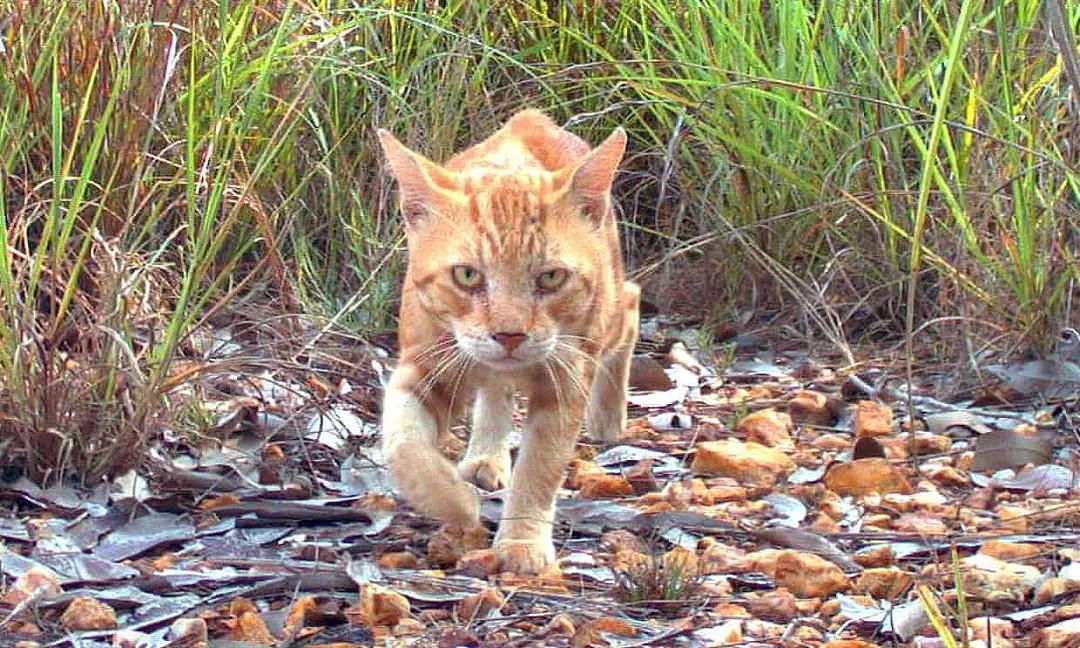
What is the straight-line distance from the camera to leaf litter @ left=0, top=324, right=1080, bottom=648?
301 centimetres

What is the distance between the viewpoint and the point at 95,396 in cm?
369

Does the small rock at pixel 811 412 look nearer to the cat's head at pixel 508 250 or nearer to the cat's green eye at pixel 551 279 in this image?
the cat's head at pixel 508 250

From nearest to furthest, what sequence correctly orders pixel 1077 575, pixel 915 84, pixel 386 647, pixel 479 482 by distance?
pixel 386 647 → pixel 1077 575 → pixel 479 482 → pixel 915 84

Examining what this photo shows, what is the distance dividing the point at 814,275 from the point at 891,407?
90 cm

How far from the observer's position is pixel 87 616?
3.01 metres

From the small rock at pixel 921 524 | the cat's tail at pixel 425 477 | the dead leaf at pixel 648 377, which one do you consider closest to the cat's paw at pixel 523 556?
the cat's tail at pixel 425 477

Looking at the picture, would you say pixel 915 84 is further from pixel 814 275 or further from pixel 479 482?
pixel 479 482

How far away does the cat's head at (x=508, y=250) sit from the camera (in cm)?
361

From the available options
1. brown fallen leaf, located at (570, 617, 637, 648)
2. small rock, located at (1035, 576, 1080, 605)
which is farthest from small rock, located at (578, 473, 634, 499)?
small rock, located at (1035, 576, 1080, 605)

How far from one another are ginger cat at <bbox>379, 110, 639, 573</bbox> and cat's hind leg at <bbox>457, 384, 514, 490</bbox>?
16 cm

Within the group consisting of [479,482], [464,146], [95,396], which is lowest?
[479,482]

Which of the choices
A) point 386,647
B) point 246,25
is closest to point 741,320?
point 246,25

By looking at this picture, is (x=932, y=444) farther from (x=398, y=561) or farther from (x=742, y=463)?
(x=398, y=561)

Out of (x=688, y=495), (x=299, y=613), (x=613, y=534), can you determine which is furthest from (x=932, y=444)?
(x=299, y=613)
